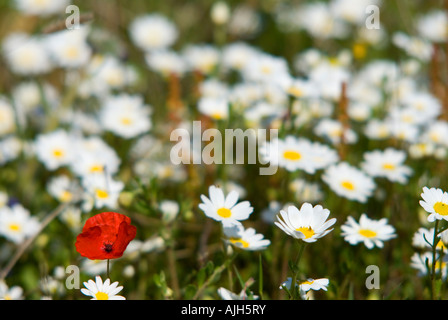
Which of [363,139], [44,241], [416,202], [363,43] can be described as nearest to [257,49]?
[363,43]

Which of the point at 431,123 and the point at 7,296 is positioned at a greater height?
the point at 431,123

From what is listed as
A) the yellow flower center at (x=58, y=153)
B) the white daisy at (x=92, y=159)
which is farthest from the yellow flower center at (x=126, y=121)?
the yellow flower center at (x=58, y=153)

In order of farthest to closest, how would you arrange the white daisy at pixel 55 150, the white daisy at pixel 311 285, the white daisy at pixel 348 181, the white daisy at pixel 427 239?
the white daisy at pixel 55 150 < the white daisy at pixel 348 181 < the white daisy at pixel 427 239 < the white daisy at pixel 311 285

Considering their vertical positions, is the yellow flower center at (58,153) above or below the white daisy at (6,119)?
below

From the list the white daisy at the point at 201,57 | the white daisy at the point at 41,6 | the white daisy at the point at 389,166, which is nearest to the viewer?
the white daisy at the point at 389,166

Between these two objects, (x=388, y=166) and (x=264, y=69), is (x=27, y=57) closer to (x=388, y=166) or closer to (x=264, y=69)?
(x=264, y=69)

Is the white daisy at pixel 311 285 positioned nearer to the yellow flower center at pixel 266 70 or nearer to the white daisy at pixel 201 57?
the yellow flower center at pixel 266 70
